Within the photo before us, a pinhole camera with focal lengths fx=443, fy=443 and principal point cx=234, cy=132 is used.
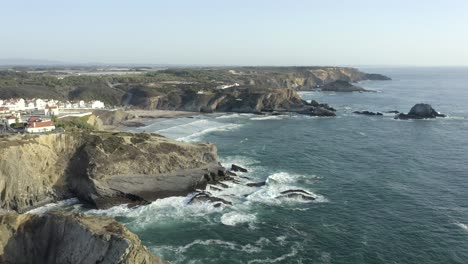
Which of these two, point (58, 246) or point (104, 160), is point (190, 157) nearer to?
point (104, 160)

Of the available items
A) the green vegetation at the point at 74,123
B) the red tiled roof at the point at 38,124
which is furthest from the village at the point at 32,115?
the green vegetation at the point at 74,123

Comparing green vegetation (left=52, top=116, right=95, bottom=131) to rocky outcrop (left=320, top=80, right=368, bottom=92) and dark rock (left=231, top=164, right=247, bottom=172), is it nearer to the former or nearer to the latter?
dark rock (left=231, top=164, right=247, bottom=172)

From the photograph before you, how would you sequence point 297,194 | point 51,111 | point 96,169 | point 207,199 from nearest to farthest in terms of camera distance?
point 207,199, point 96,169, point 297,194, point 51,111

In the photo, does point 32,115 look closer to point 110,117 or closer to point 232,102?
point 110,117

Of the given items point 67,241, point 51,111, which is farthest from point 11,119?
point 67,241

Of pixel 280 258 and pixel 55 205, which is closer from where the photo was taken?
pixel 280 258

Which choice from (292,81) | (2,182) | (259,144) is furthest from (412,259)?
(292,81)
